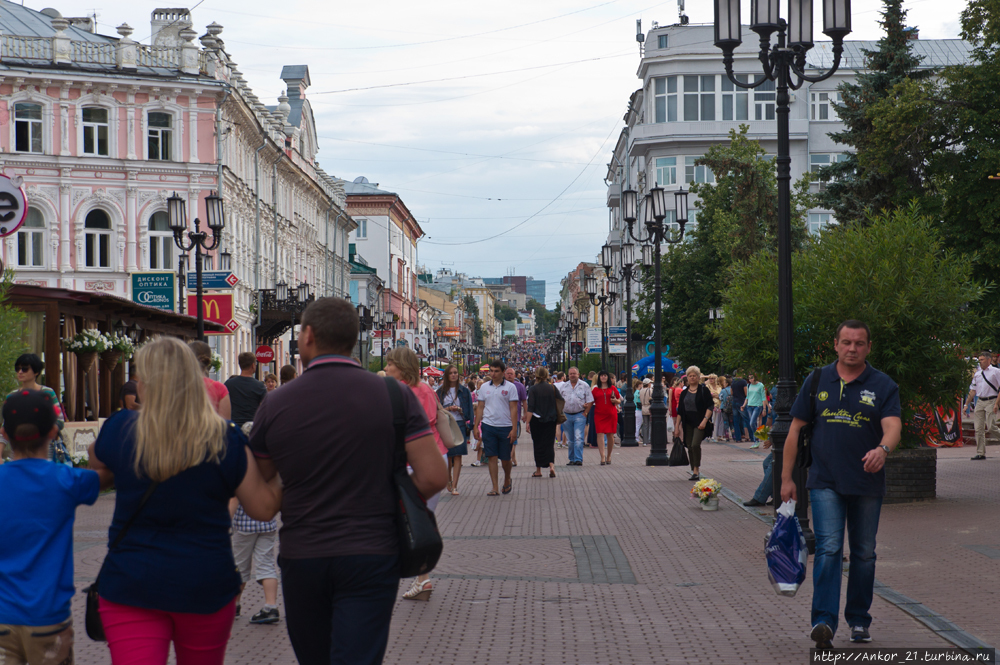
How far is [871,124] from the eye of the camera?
35188mm

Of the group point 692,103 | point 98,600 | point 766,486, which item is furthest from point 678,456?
point 692,103

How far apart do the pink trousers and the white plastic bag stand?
3749mm

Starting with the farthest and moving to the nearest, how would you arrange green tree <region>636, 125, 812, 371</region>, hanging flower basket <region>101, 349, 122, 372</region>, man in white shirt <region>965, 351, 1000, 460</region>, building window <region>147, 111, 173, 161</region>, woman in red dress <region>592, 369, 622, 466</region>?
building window <region>147, 111, 173, 161</region>, green tree <region>636, 125, 812, 371</region>, woman in red dress <region>592, 369, 622, 466</region>, hanging flower basket <region>101, 349, 122, 372</region>, man in white shirt <region>965, 351, 1000, 460</region>

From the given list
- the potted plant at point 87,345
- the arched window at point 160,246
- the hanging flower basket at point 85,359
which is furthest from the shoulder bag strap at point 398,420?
the arched window at point 160,246

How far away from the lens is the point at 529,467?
Answer: 73.9ft

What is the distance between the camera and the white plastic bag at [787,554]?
6707mm

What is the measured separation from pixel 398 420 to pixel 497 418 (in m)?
12.0

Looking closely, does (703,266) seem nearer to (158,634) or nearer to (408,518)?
(408,518)

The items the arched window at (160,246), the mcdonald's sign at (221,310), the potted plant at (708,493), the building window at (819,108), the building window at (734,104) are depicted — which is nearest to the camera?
the potted plant at (708,493)

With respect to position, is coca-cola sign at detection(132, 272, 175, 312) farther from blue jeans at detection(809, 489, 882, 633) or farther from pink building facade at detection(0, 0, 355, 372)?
blue jeans at detection(809, 489, 882, 633)

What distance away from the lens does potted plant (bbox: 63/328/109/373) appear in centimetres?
1861

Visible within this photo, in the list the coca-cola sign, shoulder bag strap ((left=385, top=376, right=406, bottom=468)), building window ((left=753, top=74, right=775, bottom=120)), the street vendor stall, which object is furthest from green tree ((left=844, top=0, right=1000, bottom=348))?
building window ((left=753, top=74, right=775, bottom=120))

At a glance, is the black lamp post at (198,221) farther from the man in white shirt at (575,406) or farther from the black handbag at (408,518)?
the black handbag at (408,518)

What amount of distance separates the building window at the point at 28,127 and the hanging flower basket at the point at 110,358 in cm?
2383
